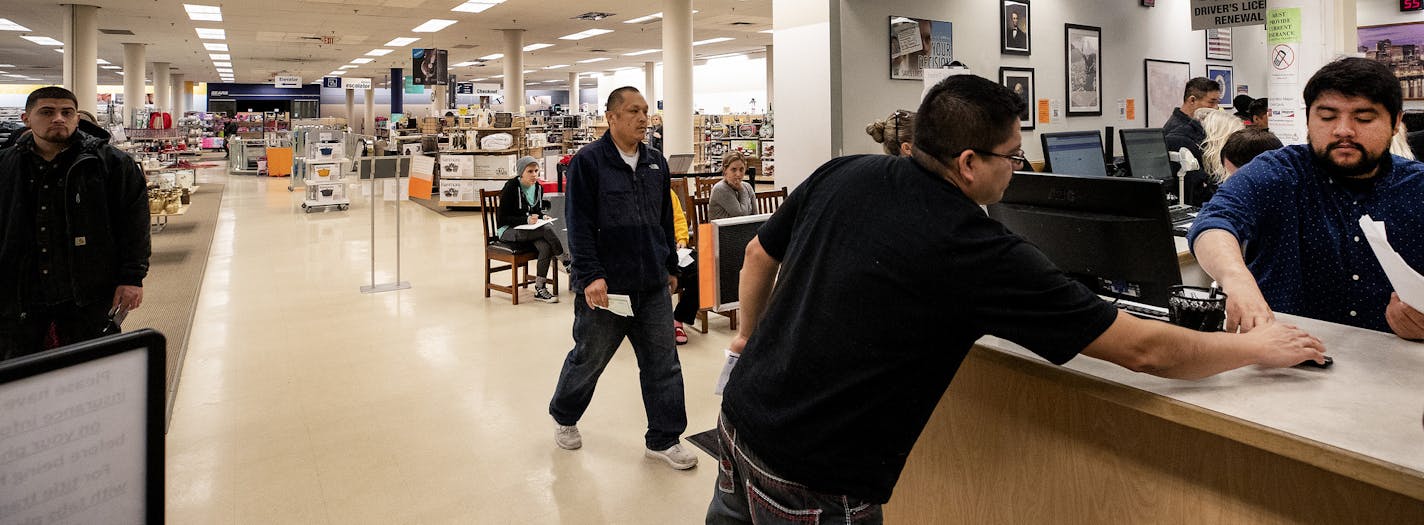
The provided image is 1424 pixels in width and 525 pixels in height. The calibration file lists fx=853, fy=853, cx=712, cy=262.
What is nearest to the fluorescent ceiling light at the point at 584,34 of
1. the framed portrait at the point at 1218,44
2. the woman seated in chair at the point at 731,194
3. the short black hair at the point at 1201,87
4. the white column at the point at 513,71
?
the white column at the point at 513,71

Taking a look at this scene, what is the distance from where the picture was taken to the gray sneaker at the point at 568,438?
358 centimetres

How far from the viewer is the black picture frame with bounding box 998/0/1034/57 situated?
6.24 metres

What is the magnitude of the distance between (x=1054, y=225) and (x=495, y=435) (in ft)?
8.54

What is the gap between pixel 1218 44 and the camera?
307 inches

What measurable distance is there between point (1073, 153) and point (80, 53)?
15055 mm

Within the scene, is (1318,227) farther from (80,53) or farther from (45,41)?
(45,41)

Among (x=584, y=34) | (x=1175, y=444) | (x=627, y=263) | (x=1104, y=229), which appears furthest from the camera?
(x=584, y=34)

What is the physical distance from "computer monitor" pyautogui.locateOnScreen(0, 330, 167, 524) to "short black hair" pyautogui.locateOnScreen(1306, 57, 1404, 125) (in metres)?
2.22

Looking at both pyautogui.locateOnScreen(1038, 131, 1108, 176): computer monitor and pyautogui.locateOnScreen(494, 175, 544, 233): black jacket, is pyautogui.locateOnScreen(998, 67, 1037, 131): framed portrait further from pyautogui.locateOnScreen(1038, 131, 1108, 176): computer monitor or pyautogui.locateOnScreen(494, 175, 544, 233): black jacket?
pyautogui.locateOnScreen(494, 175, 544, 233): black jacket

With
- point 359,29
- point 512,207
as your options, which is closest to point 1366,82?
point 512,207

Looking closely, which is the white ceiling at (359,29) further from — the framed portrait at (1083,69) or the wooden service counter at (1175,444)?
the wooden service counter at (1175,444)

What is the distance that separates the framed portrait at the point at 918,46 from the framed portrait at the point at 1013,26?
0.53 metres

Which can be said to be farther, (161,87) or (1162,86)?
(161,87)

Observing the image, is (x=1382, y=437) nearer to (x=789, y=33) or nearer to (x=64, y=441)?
(x=64, y=441)
